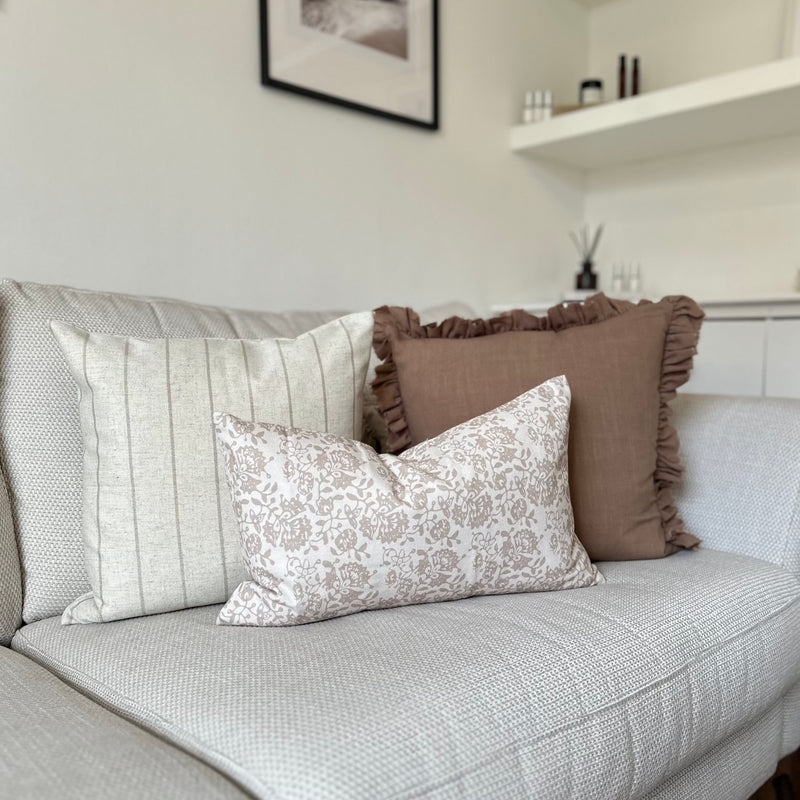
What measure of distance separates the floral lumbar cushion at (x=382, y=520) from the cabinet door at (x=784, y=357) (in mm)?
1544

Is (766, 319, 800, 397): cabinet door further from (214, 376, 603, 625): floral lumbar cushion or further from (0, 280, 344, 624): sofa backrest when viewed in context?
(0, 280, 344, 624): sofa backrest

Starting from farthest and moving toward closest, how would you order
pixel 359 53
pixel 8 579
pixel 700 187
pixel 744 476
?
pixel 700 187 < pixel 359 53 < pixel 744 476 < pixel 8 579

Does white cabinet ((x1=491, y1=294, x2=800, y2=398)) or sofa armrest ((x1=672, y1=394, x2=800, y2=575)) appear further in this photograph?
white cabinet ((x1=491, y1=294, x2=800, y2=398))

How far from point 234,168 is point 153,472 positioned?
3.75ft

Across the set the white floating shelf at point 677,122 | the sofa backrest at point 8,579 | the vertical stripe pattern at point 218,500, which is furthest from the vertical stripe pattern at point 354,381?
the white floating shelf at point 677,122

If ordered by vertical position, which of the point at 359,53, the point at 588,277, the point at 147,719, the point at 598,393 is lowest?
the point at 147,719

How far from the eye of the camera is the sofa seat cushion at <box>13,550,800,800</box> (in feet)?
2.09

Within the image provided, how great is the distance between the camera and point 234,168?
185 cm

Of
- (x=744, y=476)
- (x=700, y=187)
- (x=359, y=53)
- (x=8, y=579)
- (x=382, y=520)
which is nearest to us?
(x=382, y=520)

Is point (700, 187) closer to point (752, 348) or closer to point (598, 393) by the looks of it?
point (752, 348)

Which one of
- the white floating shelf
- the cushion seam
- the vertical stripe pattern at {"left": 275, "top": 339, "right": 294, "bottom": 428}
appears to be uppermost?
the white floating shelf

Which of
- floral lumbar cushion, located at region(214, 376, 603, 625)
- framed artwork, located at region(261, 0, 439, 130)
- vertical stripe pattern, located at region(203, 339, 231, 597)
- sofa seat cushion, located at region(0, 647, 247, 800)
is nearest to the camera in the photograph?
sofa seat cushion, located at region(0, 647, 247, 800)

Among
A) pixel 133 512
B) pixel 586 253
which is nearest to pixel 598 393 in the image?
pixel 133 512

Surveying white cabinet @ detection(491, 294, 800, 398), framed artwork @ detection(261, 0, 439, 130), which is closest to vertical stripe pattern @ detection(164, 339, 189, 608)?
framed artwork @ detection(261, 0, 439, 130)
